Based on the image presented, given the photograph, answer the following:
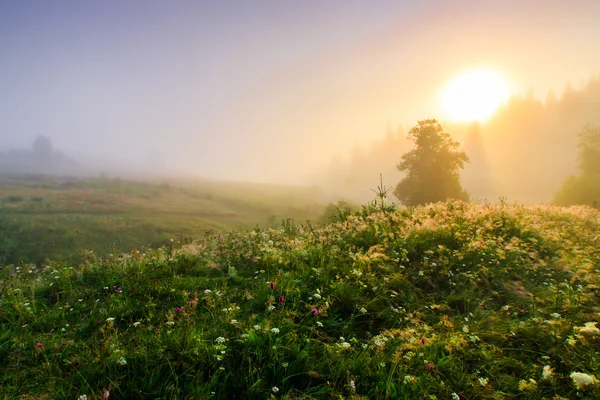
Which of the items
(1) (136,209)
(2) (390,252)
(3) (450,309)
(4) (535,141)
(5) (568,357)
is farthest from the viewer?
(1) (136,209)

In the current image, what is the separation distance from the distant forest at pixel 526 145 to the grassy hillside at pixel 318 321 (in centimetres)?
8937

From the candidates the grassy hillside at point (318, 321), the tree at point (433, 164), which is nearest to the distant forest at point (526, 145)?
the tree at point (433, 164)

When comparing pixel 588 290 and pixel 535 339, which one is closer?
pixel 535 339

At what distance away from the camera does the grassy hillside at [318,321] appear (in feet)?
10.8

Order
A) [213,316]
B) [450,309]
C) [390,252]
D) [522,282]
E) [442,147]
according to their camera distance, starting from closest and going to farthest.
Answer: [213,316]
[450,309]
[522,282]
[390,252]
[442,147]

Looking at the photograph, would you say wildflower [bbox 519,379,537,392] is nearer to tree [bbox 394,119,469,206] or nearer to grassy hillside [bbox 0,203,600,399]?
grassy hillside [bbox 0,203,600,399]

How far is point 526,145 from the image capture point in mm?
94625

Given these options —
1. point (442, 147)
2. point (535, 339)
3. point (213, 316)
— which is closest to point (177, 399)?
point (213, 316)

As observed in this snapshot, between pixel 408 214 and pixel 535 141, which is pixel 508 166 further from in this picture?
pixel 408 214

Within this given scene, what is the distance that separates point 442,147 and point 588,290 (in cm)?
2785

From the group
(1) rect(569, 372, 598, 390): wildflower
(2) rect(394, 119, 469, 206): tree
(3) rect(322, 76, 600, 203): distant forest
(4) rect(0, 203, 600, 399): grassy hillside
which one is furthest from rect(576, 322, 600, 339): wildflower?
(3) rect(322, 76, 600, 203): distant forest

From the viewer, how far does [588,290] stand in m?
5.97

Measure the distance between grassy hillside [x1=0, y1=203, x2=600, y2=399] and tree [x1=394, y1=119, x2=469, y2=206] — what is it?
80.8ft

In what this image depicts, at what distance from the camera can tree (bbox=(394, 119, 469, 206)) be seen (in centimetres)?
3112
